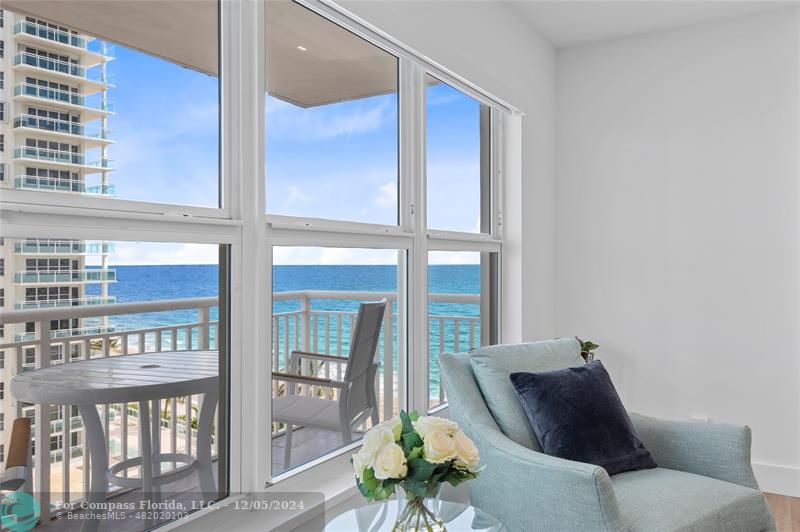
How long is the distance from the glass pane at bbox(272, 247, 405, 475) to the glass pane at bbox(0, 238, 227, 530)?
247 mm

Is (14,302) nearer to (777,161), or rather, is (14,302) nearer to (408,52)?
(408,52)

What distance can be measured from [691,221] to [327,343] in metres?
2.59

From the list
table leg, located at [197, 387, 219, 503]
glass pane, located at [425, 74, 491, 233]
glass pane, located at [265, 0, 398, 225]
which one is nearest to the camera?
table leg, located at [197, 387, 219, 503]

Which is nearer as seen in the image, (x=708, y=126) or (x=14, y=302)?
(x=14, y=302)

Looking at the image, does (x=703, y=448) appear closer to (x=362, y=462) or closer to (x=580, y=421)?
(x=580, y=421)

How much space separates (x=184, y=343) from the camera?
153 centimetres

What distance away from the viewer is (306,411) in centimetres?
197

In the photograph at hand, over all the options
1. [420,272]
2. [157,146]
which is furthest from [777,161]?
[157,146]

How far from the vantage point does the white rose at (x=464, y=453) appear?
124 centimetres

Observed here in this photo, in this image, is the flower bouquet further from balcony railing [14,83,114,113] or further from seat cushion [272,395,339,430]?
balcony railing [14,83,114,113]

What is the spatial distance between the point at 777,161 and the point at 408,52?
2.35m

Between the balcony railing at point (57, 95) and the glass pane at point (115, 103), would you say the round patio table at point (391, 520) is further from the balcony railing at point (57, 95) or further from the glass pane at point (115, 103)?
the balcony railing at point (57, 95)

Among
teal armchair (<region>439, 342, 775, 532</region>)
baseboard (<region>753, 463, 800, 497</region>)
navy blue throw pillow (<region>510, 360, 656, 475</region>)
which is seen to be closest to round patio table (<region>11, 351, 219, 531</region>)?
teal armchair (<region>439, 342, 775, 532</region>)

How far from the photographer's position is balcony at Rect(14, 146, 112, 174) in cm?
119
